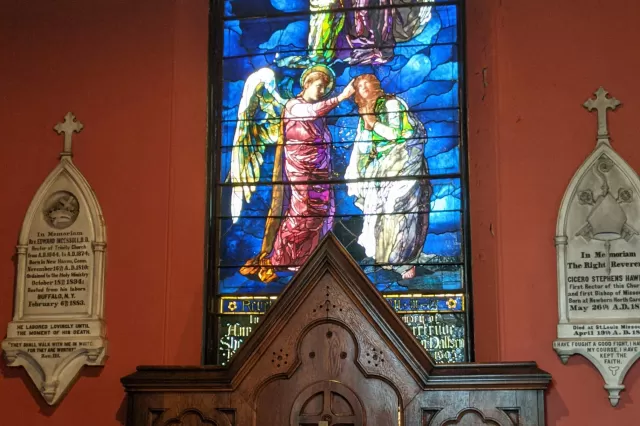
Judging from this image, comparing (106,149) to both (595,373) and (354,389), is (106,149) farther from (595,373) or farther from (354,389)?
(595,373)

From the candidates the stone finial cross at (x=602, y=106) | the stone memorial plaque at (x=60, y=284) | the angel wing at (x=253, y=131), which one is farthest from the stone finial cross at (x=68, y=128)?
the stone finial cross at (x=602, y=106)

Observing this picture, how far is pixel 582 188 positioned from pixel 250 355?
2.20m

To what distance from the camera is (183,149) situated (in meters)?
6.76

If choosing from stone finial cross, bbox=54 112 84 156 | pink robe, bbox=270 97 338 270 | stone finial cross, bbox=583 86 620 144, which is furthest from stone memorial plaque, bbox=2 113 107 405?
stone finial cross, bbox=583 86 620 144

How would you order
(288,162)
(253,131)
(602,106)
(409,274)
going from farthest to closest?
(253,131) → (288,162) → (409,274) → (602,106)

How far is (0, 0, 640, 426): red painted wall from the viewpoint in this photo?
20.3 ft

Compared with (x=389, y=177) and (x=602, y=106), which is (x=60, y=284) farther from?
(x=602, y=106)

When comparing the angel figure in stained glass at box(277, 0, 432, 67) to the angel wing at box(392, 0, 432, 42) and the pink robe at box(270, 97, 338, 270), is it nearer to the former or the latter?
the angel wing at box(392, 0, 432, 42)

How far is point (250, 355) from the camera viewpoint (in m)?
5.84

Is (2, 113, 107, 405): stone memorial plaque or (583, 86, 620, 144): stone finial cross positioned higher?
(583, 86, 620, 144): stone finial cross

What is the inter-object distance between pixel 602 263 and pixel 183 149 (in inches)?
107

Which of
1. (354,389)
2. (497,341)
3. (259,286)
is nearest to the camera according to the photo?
(354,389)

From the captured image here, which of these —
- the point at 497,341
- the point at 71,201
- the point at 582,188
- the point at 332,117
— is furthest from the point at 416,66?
the point at 71,201

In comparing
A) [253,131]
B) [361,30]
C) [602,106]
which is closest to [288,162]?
[253,131]
